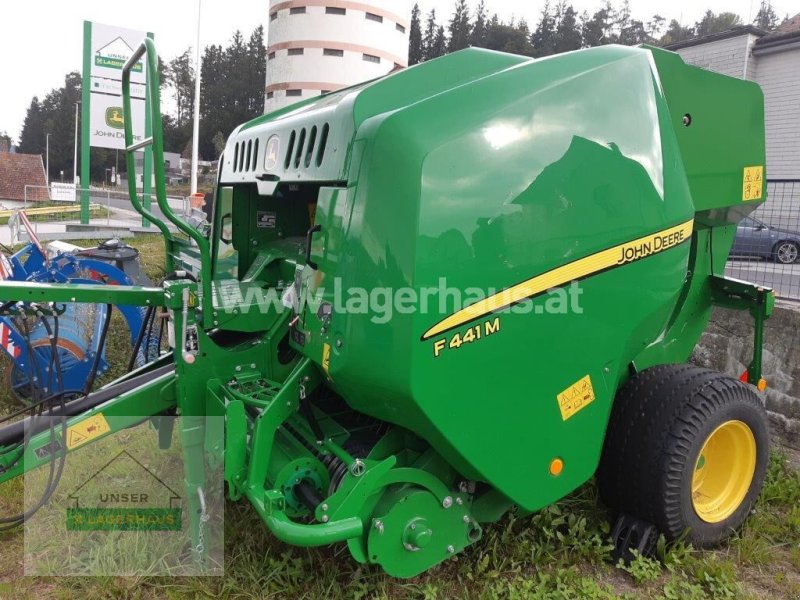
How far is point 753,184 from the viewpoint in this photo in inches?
125

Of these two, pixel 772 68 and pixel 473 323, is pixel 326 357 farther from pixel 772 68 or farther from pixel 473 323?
pixel 772 68

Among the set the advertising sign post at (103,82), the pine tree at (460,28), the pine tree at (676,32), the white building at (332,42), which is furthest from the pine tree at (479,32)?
the advertising sign post at (103,82)

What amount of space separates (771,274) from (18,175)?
48.0 m

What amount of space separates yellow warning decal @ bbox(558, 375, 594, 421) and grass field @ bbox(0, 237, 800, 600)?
68cm

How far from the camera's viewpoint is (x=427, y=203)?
2.00 meters

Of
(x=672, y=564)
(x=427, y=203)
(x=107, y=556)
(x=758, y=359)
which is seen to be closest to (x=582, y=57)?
(x=427, y=203)

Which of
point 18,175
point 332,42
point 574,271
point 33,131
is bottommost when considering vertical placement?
point 574,271

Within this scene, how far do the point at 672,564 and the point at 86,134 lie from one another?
14.3 metres

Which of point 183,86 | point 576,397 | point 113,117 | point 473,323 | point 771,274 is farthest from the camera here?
point 183,86

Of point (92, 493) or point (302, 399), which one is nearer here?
point (302, 399)

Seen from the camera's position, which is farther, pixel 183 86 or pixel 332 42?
pixel 183 86

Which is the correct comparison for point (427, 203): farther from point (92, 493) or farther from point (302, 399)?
point (92, 493)

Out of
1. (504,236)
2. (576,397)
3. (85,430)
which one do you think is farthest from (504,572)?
(85,430)

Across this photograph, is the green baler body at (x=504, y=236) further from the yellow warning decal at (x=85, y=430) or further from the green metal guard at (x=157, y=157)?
the yellow warning decal at (x=85, y=430)
